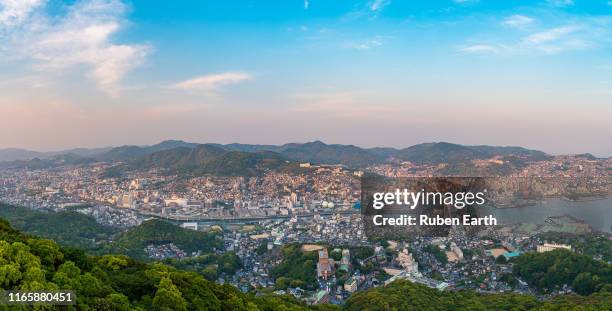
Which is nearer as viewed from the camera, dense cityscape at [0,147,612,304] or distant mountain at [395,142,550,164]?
dense cityscape at [0,147,612,304]

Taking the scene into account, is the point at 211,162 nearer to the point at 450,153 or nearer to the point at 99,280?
the point at 450,153

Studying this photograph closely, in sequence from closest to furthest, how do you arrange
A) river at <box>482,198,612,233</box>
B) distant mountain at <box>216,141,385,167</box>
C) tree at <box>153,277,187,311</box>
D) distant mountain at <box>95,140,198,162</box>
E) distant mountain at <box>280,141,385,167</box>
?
tree at <box>153,277,187,311</box>
river at <box>482,198,612,233</box>
distant mountain at <box>216,141,385,167</box>
distant mountain at <box>280,141,385,167</box>
distant mountain at <box>95,140,198,162</box>

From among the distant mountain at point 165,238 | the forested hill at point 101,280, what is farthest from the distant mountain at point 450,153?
the forested hill at point 101,280

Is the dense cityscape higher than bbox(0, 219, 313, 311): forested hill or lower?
lower

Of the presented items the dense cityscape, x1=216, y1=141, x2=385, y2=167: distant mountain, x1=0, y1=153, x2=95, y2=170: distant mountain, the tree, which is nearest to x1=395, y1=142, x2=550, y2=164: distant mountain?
x1=216, y1=141, x2=385, y2=167: distant mountain

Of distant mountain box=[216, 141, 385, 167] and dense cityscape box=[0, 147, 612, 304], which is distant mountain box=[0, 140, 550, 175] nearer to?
distant mountain box=[216, 141, 385, 167]

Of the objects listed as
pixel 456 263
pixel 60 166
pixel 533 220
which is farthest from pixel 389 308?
pixel 60 166

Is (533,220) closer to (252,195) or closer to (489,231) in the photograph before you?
(489,231)

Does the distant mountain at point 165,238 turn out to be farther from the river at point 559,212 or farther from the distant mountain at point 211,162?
Result: the distant mountain at point 211,162

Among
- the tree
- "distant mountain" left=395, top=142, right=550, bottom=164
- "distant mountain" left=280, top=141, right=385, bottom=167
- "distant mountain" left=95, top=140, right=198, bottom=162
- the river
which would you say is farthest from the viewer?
"distant mountain" left=95, top=140, right=198, bottom=162
